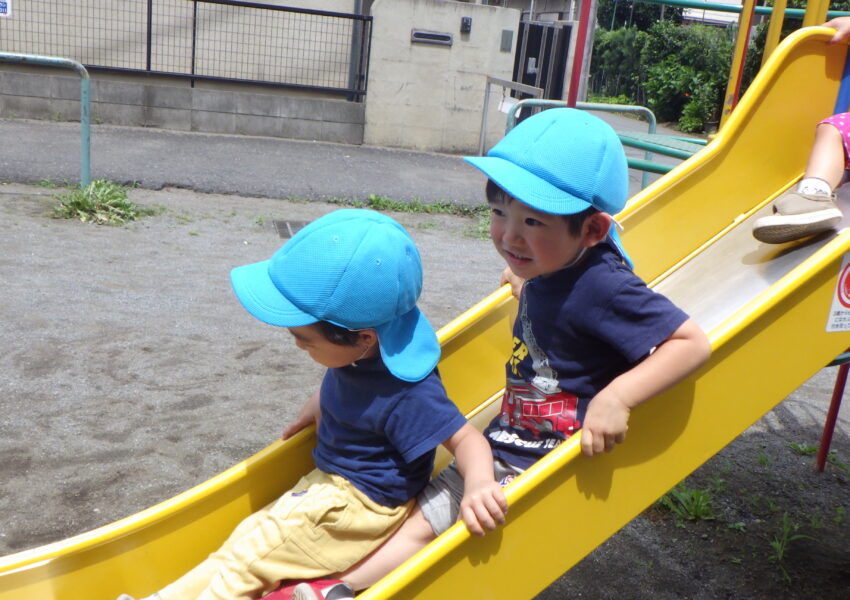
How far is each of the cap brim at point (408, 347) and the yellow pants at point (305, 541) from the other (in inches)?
11.3

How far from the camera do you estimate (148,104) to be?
33.9 feet

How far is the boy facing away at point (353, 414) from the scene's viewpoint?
1683 millimetres

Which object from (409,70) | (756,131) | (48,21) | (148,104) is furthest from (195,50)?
(756,131)

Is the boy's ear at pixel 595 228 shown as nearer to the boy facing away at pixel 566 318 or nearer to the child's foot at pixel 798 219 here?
the boy facing away at pixel 566 318

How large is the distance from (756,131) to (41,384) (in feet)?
9.66

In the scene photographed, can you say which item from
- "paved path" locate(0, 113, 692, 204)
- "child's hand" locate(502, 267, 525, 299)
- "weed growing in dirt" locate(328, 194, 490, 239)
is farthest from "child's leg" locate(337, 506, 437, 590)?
"paved path" locate(0, 113, 692, 204)

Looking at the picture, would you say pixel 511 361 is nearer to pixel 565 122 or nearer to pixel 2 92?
pixel 565 122

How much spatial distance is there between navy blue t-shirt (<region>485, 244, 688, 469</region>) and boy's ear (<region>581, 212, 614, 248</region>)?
1.5 inches

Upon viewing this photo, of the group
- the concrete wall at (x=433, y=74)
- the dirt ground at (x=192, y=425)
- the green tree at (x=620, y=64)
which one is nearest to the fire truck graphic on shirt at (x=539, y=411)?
the dirt ground at (x=192, y=425)

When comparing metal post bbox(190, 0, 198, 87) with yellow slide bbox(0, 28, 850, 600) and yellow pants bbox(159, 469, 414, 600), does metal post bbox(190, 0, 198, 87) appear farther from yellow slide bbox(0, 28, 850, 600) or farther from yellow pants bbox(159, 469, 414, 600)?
yellow pants bbox(159, 469, 414, 600)

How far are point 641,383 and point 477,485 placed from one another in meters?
0.36

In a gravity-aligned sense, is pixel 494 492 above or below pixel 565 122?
below

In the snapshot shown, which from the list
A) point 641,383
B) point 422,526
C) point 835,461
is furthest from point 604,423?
point 835,461

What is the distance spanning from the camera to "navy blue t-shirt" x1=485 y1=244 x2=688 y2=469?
166 centimetres
